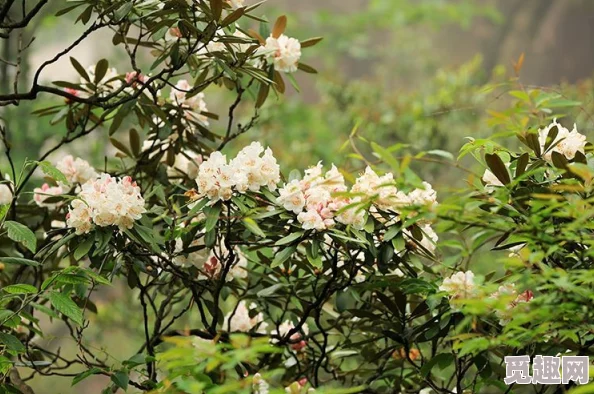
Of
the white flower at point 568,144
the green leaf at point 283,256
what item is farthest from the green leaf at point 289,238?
the white flower at point 568,144

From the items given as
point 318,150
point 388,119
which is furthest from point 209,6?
point 318,150

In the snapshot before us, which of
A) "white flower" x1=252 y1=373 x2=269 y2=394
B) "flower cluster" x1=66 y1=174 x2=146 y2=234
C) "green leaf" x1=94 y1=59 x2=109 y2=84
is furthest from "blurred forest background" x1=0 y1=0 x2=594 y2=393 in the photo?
"green leaf" x1=94 y1=59 x2=109 y2=84

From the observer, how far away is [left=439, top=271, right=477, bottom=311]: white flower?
1.28 meters

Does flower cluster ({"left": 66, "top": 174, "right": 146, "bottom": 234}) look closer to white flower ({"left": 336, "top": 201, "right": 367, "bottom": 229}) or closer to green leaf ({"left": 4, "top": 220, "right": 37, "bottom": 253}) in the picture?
green leaf ({"left": 4, "top": 220, "right": 37, "bottom": 253})

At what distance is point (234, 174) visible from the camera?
4.44ft

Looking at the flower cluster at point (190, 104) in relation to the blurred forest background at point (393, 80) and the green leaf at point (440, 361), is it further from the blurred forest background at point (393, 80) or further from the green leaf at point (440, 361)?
the green leaf at point (440, 361)

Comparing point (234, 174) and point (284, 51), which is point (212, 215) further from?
point (284, 51)

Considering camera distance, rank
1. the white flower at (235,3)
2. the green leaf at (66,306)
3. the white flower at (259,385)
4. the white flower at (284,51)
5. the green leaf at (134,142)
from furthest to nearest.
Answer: the green leaf at (134,142), the white flower at (284,51), the white flower at (235,3), the green leaf at (66,306), the white flower at (259,385)

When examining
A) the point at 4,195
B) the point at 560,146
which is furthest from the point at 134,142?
the point at 560,146

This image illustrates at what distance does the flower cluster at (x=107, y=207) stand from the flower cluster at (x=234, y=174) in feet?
0.37

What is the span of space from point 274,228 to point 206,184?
5.9 inches

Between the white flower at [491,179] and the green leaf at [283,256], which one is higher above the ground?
the white flower at [491,179]

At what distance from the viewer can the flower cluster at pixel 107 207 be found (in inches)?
53.5

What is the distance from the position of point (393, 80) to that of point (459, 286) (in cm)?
623
